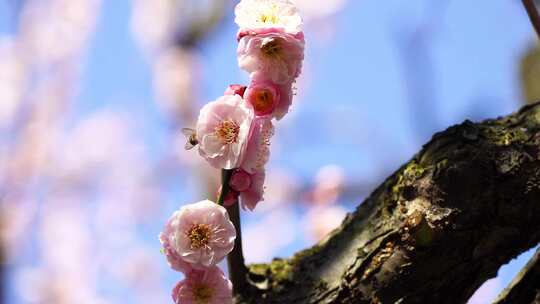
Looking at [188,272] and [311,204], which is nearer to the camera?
[188,272]

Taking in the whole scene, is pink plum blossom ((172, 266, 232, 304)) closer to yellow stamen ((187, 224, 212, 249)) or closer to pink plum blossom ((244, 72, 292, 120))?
yellow stamen ((187, 224, 212, 249))

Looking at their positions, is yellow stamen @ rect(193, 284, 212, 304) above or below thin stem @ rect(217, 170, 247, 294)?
below

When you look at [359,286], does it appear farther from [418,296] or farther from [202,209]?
[202,209]

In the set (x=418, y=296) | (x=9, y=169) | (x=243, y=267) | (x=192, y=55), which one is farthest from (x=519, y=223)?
(x=9, y=169)

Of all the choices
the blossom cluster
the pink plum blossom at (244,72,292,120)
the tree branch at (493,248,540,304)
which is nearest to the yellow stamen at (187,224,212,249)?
the blossom cluster

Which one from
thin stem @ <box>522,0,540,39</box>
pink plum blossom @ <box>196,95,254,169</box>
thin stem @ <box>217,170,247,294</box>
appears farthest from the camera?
thin stem @ <box>522,0,540,39</box>

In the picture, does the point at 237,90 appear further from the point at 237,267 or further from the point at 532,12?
the point at 532,12
